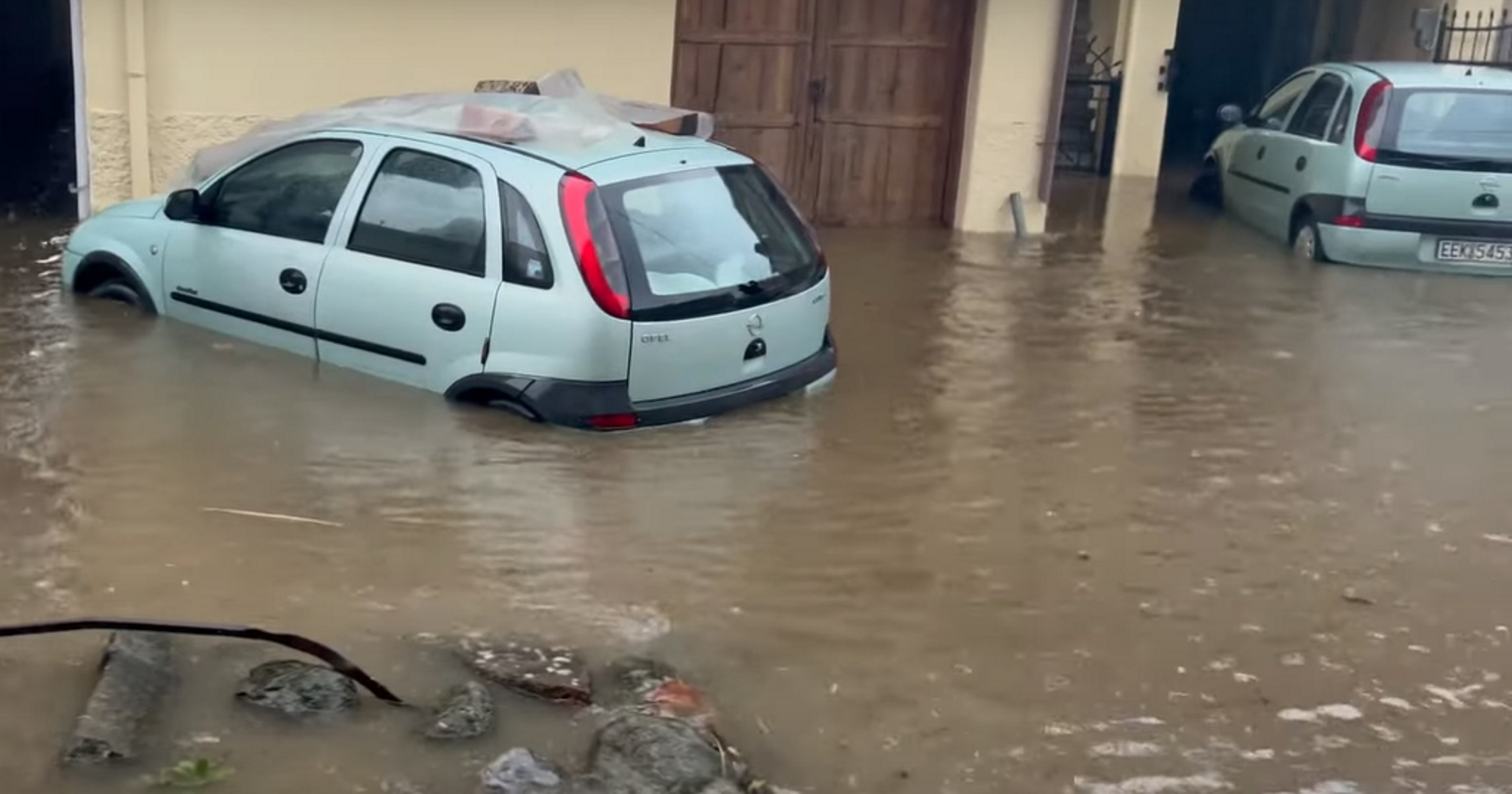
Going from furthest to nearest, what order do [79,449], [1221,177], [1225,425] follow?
[1221,177] → [1225,425] → [79,449]

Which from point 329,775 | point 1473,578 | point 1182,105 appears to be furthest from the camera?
point 1182,105

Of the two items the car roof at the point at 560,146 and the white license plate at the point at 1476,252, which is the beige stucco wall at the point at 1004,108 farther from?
the car roof at the point at 560,146

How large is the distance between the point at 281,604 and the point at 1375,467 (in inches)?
196

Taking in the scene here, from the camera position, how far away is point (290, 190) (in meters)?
7.80

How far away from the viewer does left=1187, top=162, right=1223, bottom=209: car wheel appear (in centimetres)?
1561

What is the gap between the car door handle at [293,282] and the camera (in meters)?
7.62

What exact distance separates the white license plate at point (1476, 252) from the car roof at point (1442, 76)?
1.16m

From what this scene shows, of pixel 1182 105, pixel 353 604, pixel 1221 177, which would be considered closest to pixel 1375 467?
pixel 353 604

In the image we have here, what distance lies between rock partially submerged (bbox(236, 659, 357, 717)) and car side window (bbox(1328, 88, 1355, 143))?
31.5 ft

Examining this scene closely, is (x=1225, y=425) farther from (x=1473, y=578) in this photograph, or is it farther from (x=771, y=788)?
(x=771, y=788)

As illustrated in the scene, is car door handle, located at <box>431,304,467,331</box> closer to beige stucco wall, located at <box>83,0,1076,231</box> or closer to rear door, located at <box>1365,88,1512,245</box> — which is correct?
beige stucco wall, located at <box>83,0,1076,231</box>

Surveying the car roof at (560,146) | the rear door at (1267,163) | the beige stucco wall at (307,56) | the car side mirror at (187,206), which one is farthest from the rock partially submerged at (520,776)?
the rear door at (1267,163)

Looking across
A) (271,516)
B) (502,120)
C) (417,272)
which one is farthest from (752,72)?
(271,516)

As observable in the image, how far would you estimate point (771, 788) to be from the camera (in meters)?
4.65
